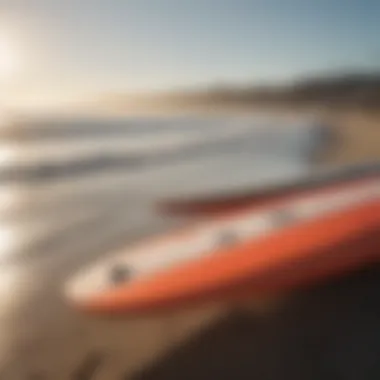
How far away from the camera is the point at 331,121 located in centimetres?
92

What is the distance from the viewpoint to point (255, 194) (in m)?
0.90

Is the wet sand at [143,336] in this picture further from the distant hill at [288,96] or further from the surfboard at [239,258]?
the distant hill at [288,96]

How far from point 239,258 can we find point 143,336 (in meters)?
0.17

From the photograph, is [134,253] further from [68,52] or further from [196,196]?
[68,52]

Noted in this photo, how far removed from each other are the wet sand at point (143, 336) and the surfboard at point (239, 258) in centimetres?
2

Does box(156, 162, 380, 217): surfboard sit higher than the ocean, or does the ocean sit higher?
the ocean

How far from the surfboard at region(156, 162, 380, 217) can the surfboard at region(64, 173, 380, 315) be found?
0.04ft

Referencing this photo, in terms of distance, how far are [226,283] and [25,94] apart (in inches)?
15.5

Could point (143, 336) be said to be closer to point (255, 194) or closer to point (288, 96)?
point (255, 194)

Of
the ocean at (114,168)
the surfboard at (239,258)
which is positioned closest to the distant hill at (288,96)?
the ocean at (114,168)

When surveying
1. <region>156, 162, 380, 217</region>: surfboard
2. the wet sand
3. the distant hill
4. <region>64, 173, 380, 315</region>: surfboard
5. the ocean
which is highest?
the distant hill

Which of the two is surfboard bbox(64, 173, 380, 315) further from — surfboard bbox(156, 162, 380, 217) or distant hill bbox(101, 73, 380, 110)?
distant hill bbox(101, 73, 380, 110)

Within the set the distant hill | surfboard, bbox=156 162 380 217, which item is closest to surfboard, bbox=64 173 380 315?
surfboard, bbox=156 162 380 217

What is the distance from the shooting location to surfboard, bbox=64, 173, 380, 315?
817 mm
